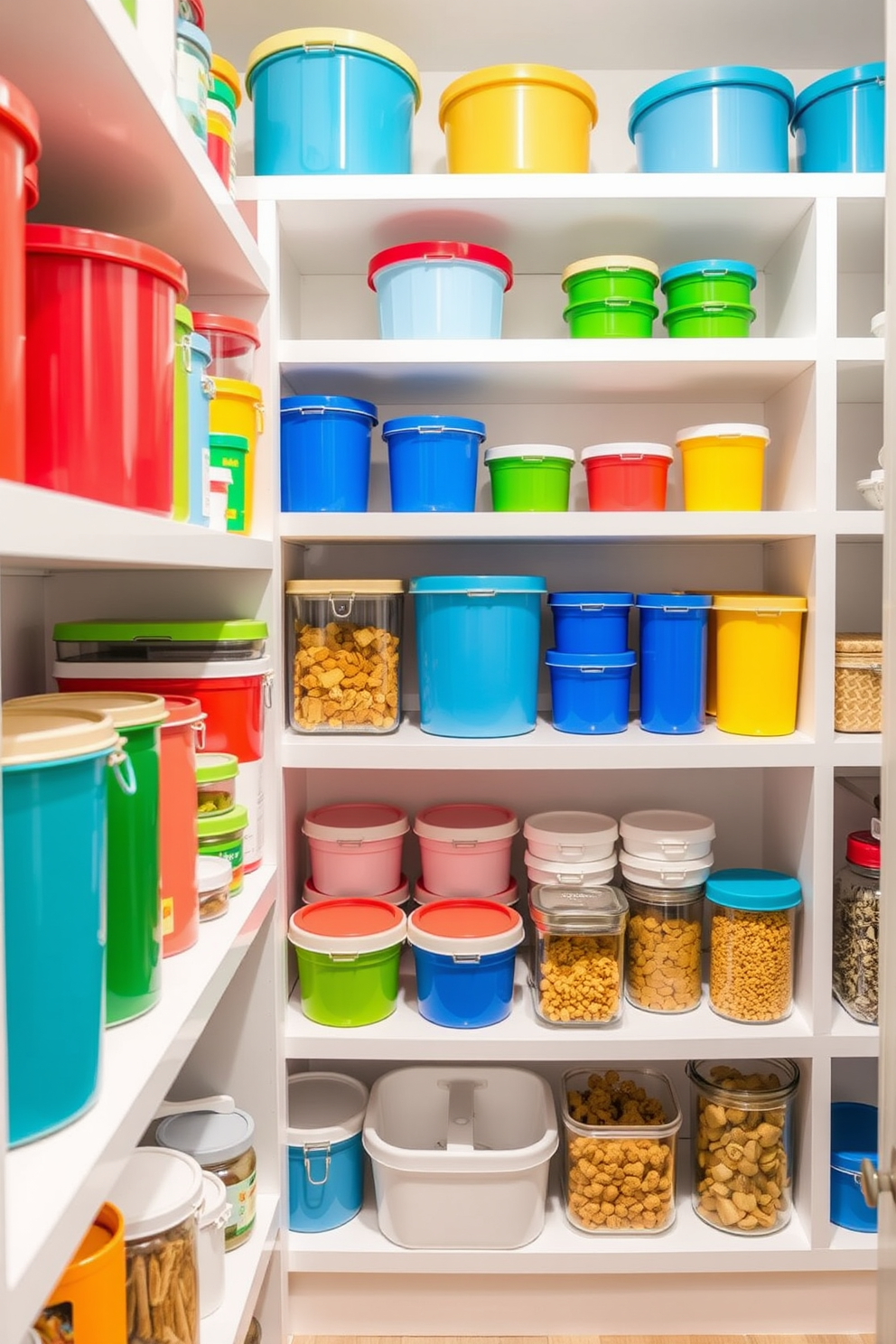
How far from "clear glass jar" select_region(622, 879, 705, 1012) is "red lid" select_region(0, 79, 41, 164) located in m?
1.53

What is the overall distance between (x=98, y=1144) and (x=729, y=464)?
4.84 ft

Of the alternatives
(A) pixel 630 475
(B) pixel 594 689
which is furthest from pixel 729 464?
(B) pixel 594 689

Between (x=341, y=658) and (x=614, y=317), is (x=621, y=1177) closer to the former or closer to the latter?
(x=341, y=658)

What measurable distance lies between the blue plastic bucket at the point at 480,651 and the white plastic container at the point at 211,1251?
820 mm

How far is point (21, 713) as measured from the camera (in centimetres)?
86

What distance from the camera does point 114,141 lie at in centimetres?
103

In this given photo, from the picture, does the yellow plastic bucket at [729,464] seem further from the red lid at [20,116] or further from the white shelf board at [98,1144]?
the red lid at [20,116]

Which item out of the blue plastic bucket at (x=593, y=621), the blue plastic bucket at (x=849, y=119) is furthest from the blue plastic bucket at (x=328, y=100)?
the blue plastic bucket at (x=593, y=621)

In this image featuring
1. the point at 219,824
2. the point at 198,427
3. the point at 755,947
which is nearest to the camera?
the point at 198,427

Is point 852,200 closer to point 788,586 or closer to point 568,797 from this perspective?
point 788,586

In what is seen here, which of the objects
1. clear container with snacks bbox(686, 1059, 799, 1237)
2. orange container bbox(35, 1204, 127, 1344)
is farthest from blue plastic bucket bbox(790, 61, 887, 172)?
orange container bbox(35, 1204, 127, 1344)

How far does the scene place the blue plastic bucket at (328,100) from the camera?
5.43 ft

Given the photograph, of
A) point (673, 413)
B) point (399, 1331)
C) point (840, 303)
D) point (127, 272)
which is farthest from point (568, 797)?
point (127, 272)

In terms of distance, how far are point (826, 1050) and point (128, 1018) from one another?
129cm
